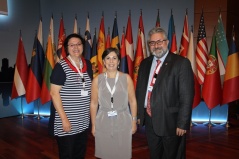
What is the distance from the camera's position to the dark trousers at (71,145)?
78.7 inches

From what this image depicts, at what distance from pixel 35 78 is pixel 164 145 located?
3749mm

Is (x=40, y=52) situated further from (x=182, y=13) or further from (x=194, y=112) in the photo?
(x=194, y=112)

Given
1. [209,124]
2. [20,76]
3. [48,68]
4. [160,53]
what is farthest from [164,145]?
[20,76]

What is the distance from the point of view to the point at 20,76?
5.18 metres

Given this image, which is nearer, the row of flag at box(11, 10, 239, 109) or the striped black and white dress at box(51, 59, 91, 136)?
the striped black and white dress at box(51, 59, 91, 136)

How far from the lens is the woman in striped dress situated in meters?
1.91

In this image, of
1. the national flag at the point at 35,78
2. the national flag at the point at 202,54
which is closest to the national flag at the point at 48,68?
the national flag at the point at 35,78

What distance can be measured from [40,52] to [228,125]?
4.21 m

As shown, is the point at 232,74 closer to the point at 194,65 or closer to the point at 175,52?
the point at 194,65

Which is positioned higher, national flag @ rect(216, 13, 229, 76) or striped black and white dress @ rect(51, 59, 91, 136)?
national flag @ rect(216, 13, 229, 76)

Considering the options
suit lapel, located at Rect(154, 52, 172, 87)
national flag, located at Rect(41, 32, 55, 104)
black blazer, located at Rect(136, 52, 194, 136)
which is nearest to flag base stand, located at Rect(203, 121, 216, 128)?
black blazer, located at Rect(136, 52, 194, 136)

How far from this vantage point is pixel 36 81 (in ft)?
16.6

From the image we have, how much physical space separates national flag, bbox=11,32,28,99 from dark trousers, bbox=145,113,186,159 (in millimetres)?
3814

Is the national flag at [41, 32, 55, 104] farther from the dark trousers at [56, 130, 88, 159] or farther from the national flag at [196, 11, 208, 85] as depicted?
the dark trousers at [56, 130, 88, 159]
